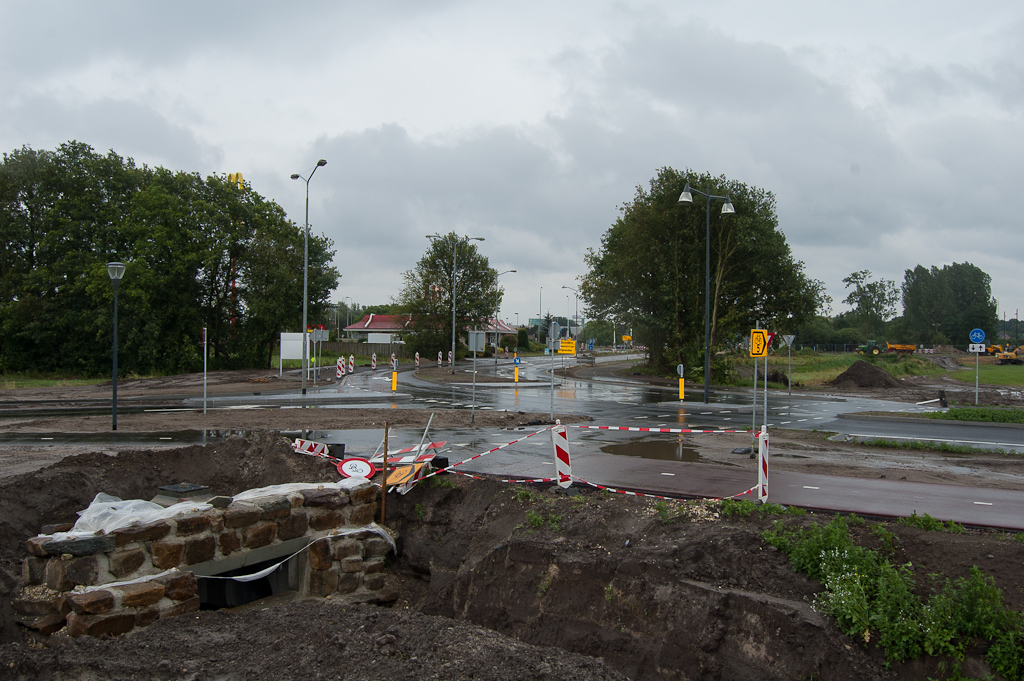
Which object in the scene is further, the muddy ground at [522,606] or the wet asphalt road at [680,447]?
the wet asphalt road at [680,447]

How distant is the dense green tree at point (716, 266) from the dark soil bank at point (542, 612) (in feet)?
106

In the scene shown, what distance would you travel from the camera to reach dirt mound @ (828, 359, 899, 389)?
1444 inches

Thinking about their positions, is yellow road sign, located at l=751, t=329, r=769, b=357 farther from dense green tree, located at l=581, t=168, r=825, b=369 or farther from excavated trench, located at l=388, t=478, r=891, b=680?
dense green tree, located at l=581, t=168, r=825, b=369

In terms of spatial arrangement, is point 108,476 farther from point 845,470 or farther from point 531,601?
point 845,470

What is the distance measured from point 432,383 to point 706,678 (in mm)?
31366

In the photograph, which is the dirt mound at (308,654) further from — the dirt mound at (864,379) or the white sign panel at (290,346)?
the dirt mound at (864,379)

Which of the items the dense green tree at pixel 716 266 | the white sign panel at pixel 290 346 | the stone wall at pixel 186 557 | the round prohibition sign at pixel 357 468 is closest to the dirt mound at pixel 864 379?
the dense green tree at pixel 716 266

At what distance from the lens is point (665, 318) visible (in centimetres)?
3953

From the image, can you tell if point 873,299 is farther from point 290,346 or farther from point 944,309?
point 290,346

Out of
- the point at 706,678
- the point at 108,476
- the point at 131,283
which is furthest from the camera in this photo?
the point at 131,283

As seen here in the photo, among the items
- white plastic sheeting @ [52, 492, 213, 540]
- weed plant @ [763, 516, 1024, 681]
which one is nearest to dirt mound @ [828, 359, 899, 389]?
weed plant @ [763, 516, 1024, 681]

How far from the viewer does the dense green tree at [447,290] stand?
60.1 meters

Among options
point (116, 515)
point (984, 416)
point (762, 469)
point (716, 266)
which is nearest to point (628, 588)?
point (762, 469)

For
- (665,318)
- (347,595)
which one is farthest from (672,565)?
(665,318)
